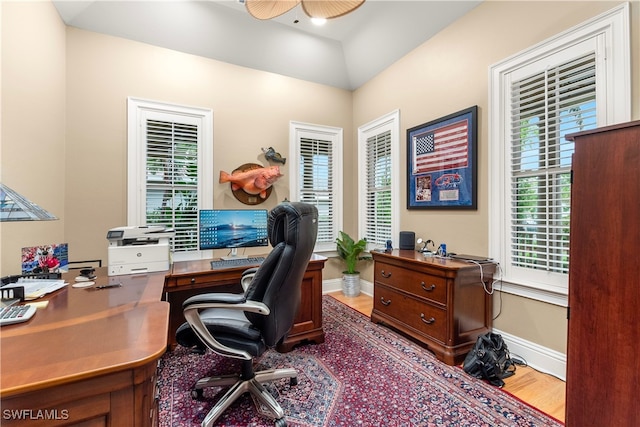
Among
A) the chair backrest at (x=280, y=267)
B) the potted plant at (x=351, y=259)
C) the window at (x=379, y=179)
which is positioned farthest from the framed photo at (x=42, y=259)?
the window at (x=379, y=179)

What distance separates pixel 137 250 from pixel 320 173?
8.59 feet

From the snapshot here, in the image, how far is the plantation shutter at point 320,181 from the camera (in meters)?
4.05

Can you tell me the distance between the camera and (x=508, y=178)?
2.40 m

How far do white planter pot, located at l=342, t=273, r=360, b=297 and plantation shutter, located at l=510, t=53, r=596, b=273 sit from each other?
213 centimetres

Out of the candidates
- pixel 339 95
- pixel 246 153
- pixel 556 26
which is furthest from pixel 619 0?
pixel 246 153

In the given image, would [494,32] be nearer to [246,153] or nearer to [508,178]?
[508,178]

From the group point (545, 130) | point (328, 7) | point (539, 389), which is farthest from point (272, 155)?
point (539, 389)

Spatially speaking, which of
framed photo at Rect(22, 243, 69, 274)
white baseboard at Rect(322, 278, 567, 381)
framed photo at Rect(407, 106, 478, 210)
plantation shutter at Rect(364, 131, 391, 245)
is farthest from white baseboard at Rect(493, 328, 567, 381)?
framed photo at Rect(22, 243, 69, 274)

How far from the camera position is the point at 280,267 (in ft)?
4.93

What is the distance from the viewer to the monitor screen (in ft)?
8.53

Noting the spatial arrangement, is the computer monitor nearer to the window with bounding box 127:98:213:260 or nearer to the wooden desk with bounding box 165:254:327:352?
the wooden desk with bounding box 165:254:327:352

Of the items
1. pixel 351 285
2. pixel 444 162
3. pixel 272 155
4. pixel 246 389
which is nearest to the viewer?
pixel 246 389

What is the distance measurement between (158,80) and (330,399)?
141 inches

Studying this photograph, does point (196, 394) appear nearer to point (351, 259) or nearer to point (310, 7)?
point (351, 259)
